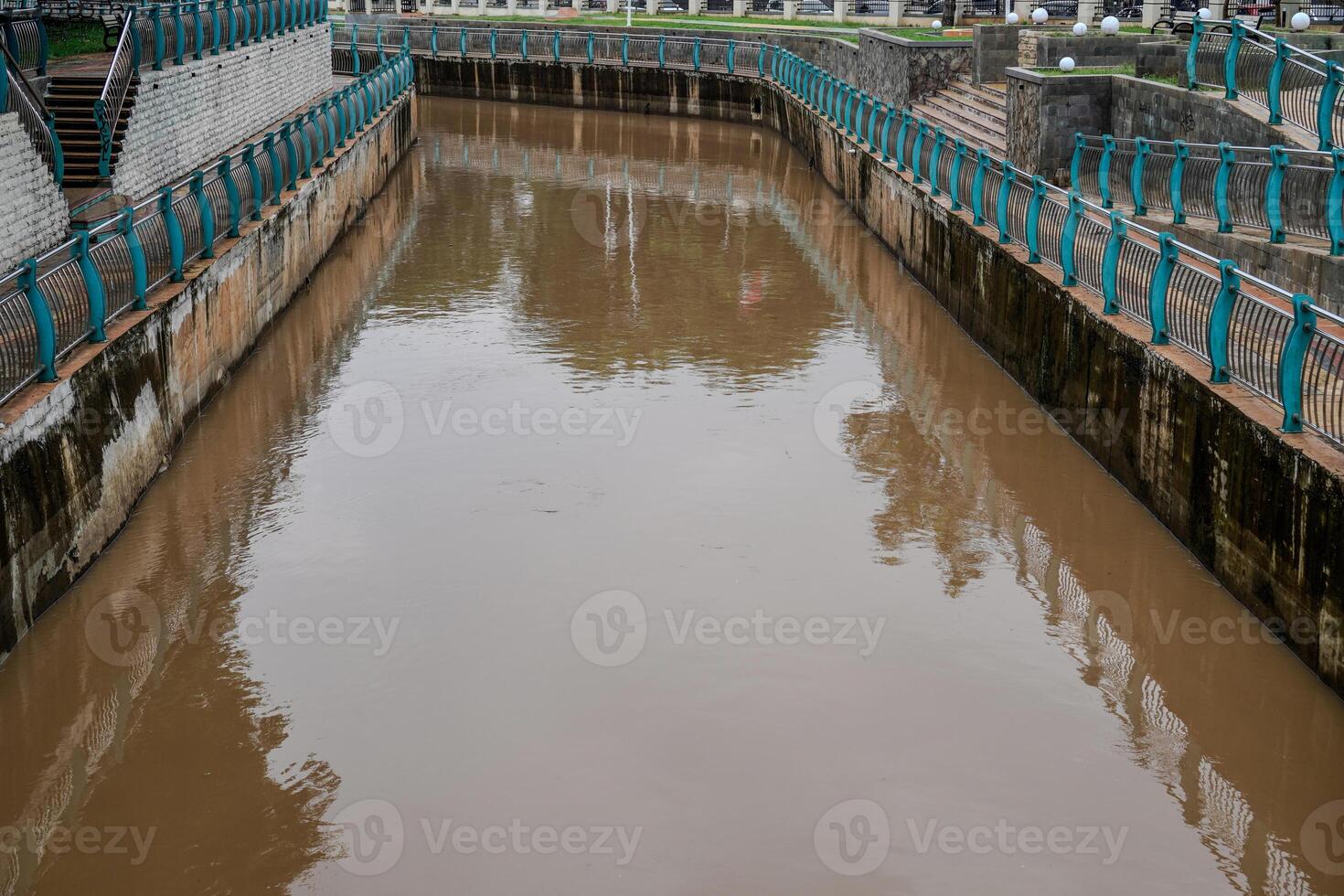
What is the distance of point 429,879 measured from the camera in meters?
7.44

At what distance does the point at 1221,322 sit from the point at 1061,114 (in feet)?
33.2

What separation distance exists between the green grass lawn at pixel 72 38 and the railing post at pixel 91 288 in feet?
48.0

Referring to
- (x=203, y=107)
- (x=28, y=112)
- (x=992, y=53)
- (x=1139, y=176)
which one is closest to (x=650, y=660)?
(x=1139, y=176)

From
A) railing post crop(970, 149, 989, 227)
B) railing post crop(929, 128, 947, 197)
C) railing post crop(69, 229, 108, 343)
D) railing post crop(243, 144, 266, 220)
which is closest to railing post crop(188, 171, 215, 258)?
railing post crop(243, 144, 266, 220)

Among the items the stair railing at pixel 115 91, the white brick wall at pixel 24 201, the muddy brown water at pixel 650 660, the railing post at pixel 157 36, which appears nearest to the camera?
the muddy brown water at pixel 650 660

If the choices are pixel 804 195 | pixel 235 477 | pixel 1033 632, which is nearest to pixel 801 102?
pixel 804 195

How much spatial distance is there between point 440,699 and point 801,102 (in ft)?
88.1

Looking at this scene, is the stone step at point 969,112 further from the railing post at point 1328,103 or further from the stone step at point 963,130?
the railing post at point 1328,103

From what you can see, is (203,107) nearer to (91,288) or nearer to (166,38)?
(166,38)

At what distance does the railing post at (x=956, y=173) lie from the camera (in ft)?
63.4

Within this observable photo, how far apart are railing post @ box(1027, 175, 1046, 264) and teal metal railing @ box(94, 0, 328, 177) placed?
1070 centimetres

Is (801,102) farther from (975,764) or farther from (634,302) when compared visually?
(975,764)

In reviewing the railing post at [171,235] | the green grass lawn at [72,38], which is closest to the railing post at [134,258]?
the railing post at [171,235]

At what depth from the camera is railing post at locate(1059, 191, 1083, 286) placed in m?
14.5
